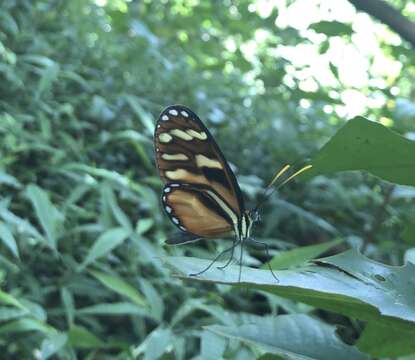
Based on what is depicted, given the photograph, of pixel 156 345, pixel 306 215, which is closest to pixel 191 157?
pixel 156 345

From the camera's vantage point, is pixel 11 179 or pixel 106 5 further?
pixel 106 5

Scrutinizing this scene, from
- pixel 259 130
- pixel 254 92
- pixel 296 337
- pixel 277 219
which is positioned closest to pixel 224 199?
pixel 296 337

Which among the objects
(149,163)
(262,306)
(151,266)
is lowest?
(262,306)

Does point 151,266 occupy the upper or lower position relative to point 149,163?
lower

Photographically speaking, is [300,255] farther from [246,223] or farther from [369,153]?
[369,153]

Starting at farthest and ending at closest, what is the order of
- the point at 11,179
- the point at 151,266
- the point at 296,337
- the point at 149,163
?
the point at 149,163, the point at 151,266, the point at 11,179, the point at 296,337

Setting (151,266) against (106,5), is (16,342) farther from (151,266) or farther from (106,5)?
(106,5)

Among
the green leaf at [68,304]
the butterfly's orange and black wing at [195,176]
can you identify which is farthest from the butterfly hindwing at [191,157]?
the green leaf at [68,304]
